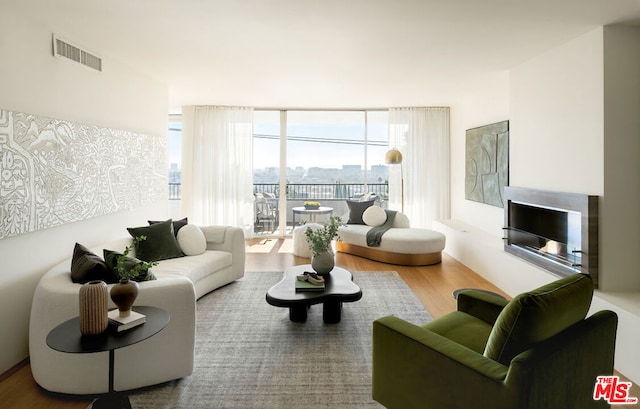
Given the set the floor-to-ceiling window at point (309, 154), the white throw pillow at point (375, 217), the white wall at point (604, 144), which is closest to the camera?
the white wall at point (604, 144)

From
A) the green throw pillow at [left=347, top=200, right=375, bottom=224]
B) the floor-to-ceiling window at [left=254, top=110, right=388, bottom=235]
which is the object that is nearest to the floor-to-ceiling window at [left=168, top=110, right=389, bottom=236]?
the floor-to-ceiling window at [left=254, top=110, right=388, bottom=235]

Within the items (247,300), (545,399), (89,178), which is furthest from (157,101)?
(545,399)

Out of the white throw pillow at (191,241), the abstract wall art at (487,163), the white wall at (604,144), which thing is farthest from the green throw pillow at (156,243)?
the abstract wall art at (487,163)

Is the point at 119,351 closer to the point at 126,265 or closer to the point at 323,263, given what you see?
the point at 126,265

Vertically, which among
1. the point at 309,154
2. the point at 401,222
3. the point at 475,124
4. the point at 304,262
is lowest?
the point at 304,262

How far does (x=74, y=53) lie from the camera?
10.6 ft

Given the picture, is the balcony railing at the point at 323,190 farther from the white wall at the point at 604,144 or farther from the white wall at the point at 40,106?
the white wall at the point at 604,144

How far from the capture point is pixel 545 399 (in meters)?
1.42

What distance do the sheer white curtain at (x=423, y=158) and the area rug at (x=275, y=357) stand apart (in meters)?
3.17

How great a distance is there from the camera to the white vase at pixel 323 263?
343 cm

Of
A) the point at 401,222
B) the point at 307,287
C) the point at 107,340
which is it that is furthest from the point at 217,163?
Result: the point at 107,340

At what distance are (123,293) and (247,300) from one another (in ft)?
6.28

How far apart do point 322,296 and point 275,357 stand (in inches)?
23.6

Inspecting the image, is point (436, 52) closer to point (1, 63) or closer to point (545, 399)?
point (545, 399)
